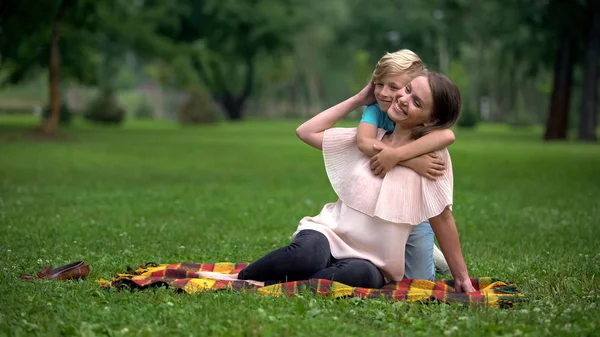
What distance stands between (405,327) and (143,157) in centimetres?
2101

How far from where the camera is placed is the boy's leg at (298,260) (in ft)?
20.7

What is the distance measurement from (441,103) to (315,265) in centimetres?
149

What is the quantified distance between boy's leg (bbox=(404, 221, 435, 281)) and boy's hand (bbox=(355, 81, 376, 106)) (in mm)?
1040

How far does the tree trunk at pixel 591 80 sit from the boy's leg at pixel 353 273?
111ft

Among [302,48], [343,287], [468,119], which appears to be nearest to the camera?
[343,287]

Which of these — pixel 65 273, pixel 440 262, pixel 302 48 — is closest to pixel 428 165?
pixel 440 262

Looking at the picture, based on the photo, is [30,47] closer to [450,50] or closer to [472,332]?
[472,332]

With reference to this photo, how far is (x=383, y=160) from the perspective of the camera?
6266 millimetres

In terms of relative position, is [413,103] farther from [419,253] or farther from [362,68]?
[362,68]

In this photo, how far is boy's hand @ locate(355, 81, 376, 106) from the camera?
21.4 ft

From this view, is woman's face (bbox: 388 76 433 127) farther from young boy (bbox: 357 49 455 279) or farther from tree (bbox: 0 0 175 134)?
tree (bbox: 0 0 175 134)

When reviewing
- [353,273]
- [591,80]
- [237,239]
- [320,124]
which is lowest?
[237,239]

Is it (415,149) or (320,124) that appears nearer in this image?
(415,149)

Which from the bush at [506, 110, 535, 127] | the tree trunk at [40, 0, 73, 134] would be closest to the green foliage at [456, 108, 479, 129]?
the bush at [506, 110, 535, 127]
